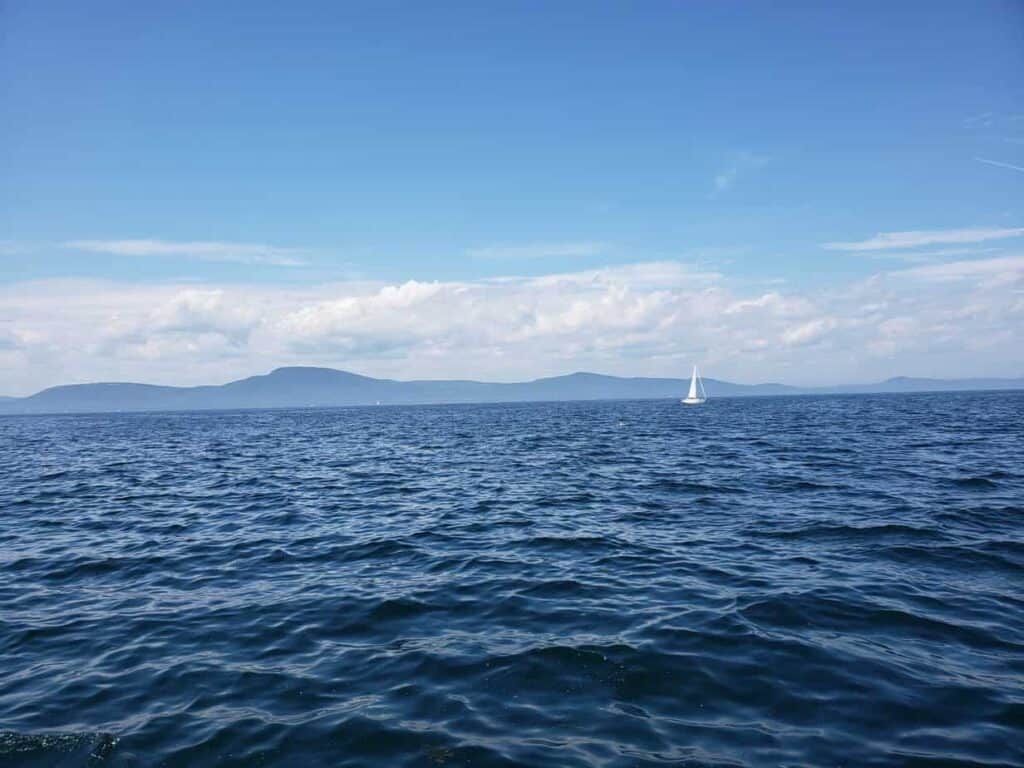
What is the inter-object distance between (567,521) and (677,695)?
11.6 meters

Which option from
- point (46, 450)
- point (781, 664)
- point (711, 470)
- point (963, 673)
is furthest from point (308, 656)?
point (46, 450)

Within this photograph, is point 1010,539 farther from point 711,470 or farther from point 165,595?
point 165,595

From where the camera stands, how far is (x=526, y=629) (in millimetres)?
11102

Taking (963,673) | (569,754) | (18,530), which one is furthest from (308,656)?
(18,530)

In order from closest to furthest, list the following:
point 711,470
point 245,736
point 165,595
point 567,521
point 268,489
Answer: point 245,736
point 165,595
point 567,521
point 268,489
point 711,470

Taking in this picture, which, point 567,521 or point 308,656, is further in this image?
point 567,521

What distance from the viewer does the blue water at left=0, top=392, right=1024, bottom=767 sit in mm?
7609

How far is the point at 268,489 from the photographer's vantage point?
28750mm

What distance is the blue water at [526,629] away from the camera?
7.61 m

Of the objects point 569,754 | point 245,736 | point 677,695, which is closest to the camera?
point 569,754

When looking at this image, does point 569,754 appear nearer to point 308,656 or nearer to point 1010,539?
point 308,656

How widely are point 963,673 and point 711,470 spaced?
22264 mm

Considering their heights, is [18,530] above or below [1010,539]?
below

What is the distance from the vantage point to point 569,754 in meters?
7.20
